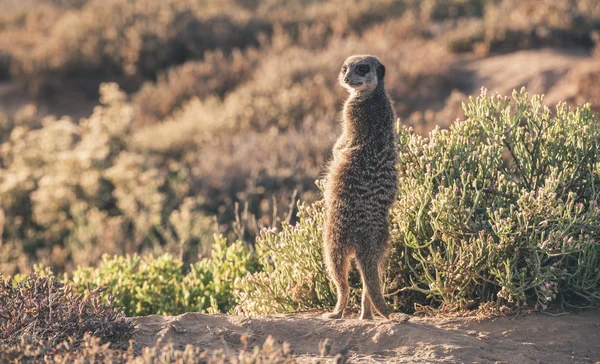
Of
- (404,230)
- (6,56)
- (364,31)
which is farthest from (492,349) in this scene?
(6,56)

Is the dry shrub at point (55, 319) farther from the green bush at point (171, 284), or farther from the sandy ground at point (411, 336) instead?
the green bush at point (171, 284)

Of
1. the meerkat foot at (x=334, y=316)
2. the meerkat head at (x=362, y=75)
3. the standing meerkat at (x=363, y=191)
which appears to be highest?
the meerkat head at (x=362, y=75)

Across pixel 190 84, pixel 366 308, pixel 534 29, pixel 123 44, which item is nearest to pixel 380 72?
pixel 366 308

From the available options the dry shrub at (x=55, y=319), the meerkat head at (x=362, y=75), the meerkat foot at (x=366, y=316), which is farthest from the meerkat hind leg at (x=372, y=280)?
the dry shrub at (x=55, y=319)

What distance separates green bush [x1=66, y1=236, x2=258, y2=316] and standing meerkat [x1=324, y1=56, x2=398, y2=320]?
1.60 meters

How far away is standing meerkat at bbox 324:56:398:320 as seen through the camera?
4.57 meters

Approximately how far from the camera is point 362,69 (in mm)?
4770

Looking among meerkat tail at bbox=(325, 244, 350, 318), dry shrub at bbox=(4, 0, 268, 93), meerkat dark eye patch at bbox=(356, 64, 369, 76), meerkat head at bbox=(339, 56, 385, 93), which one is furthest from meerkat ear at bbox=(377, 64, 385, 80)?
Answer: dry shrub at bbox=(4, 0, 268, 93)

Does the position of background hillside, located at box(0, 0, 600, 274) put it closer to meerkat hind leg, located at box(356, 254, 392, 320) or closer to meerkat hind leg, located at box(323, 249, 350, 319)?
meerkat hind leg, located at box(323, 249, 350, 319)

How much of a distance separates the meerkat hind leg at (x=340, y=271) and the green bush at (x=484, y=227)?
0.47 meters

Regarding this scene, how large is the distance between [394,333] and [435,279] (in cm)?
75

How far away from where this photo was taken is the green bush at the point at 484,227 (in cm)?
460

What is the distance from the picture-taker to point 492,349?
4.29 m

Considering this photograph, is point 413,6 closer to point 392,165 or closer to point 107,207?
point 107,207
